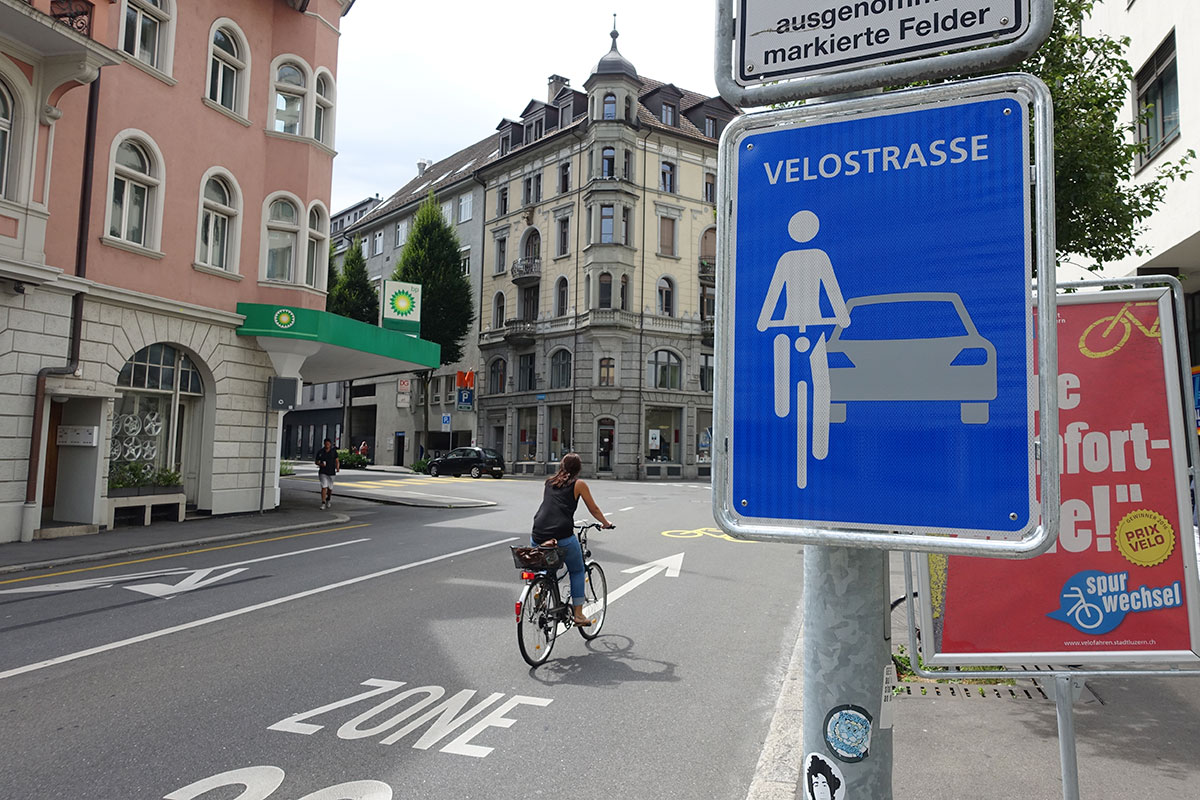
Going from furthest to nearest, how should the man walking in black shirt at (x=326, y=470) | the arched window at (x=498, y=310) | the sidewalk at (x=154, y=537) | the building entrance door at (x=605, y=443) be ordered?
1. the arched window at (x=498, y=310)
2. the building entrance door at (x=605, y=443)
3. the man walking in black shirt at (x=326, y=470)
4. the sidewalk at (x=154, y=537)

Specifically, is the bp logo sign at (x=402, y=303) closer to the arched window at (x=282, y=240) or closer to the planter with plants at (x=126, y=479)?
A: the arched window at (x=282, y=240)

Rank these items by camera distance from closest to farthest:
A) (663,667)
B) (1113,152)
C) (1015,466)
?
(1015,466), (663,667), (1113,152)

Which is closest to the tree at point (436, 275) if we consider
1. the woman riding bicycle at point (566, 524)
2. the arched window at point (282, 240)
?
the arched window at point (282, 240)

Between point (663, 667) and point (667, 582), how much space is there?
3.85 metres

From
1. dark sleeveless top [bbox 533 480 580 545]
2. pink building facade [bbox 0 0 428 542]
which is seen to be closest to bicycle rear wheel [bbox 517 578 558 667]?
dark sleeveless top [bbox 533 480 580 545]

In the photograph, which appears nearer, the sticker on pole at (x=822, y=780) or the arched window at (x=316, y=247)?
the sticker on pole at (x=822, y=780)

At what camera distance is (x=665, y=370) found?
43.6 metres

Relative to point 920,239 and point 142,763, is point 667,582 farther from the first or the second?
point 920,239

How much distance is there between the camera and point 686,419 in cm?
4334

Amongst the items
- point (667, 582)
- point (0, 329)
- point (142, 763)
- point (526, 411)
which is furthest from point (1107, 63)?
point (526, 411)

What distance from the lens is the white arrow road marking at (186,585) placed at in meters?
9.20

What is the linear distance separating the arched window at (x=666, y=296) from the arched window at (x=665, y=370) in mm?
2260

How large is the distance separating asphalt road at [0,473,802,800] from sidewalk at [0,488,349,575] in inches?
34.9

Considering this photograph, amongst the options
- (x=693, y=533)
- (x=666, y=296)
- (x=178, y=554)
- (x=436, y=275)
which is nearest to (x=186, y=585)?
(x=178, y=554)
